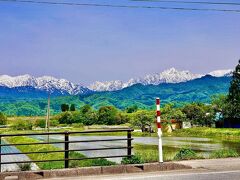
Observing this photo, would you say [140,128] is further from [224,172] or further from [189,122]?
[224,172]

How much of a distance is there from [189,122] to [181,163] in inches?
4627

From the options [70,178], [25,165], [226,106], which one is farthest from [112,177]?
[226,106]

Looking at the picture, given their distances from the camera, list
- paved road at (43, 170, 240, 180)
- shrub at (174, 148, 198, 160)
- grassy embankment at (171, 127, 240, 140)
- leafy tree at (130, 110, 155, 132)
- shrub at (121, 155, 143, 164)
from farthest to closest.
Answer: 1. leafy tree at (130, 110, 155, 132)
2. grassy embankment at (171, 127, 240, 140)
3. shrub at (174, 148, 198, 160)
4. shrub at (121, 155, 143, 164)
5. paved road at (43, 170, 240, 180)

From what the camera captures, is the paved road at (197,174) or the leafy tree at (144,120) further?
the leafy tree at (144,120)

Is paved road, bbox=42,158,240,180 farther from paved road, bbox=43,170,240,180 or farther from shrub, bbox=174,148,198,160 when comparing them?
shrub, bbox=174,148,198,160

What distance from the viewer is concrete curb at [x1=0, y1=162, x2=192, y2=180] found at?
10.6 meters

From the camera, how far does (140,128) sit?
143875 mm

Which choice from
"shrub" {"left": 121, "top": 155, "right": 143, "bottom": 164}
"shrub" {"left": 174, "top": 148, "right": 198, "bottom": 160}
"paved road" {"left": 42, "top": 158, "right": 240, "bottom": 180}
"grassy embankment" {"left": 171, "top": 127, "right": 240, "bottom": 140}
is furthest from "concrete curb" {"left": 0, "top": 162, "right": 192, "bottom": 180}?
"grassy embankment" {"left": 171, "top": 127, "right": 240, "bottom": 140}

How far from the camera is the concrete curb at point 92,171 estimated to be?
10.6 metres

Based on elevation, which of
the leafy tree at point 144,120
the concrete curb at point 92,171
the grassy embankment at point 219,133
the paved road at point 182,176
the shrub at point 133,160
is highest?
the leafy tree at point 144,120

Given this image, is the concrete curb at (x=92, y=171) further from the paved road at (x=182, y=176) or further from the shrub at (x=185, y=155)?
A: the shrub at (x=185, y=155)

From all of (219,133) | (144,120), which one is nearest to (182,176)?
(219,133)

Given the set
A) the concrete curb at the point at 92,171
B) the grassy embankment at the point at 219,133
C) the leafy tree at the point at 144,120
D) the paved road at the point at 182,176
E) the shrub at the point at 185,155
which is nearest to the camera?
the paved road at the point at 182,176

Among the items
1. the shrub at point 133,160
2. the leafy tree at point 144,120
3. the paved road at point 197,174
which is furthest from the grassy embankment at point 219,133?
the paved road at point 197,174
